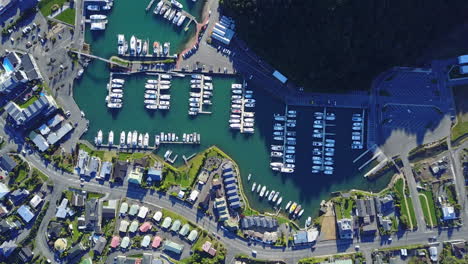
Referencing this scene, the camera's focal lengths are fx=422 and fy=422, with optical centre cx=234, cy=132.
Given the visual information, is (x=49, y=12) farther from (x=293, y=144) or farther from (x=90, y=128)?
(x=293, y=144)

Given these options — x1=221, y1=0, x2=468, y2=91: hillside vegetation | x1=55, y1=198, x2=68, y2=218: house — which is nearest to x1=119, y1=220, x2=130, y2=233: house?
x1=55, y1=198, x2=68, y2=218: house

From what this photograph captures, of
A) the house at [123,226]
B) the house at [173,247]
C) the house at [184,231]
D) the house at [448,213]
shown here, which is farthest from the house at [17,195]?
the house at [448,213]

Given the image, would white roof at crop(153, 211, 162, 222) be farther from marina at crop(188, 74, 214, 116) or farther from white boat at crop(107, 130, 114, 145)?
marina at crop(188, 74, 214, 116)

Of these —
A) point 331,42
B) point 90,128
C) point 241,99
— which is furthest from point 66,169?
point 331,42

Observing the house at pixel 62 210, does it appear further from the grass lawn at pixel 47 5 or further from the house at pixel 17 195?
the grass lawn at pixel 47 5

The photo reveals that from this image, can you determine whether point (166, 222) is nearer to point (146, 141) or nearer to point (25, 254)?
point (146, 141)
